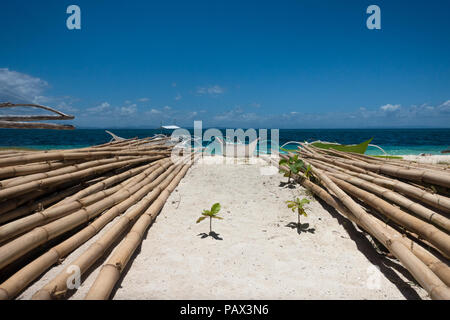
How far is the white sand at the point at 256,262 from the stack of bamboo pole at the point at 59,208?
0.37ft

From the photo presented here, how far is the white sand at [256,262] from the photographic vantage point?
151 cm

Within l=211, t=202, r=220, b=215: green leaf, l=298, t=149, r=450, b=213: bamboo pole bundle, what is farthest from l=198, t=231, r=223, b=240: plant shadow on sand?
l=298, t=149, r=450, b=213: bamboo pole bundle

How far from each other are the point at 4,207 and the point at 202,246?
1.67 metres

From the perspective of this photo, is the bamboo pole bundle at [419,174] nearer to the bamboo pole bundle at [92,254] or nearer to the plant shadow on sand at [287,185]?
the plant shadow on sand at [287,185]

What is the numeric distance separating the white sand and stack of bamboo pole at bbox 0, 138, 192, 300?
4.5 inches

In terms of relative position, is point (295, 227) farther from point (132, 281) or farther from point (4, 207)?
point (4, 207)

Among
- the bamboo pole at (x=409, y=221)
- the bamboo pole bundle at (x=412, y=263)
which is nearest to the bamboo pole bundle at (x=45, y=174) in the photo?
the bamboo pole bundle at (x=412, y=263)

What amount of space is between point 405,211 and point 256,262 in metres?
1.49

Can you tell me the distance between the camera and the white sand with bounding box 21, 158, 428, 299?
151 cm

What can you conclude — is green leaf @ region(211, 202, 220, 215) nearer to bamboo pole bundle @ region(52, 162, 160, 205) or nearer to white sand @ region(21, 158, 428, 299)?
white sand @ region(21, 158, 428, 299)
